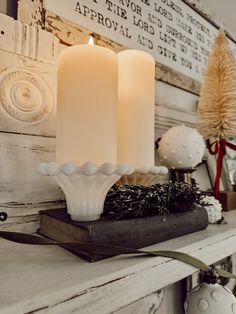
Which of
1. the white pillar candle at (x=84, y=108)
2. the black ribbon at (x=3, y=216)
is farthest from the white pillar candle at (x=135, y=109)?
the black ribbon at (x=3, y=216)

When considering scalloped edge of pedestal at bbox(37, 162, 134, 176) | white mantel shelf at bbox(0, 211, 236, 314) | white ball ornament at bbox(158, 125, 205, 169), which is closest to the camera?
white mantel shelf at bbox(0, 211, 236, 314)

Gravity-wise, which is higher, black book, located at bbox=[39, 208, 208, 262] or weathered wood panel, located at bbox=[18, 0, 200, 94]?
weathered wood panel, located at bbox=[18, 0, 200, 94]

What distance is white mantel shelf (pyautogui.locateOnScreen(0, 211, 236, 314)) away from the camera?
9.4 inches

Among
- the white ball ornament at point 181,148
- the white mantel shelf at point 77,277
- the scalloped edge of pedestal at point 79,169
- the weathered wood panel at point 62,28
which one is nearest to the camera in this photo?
the white mantel shelf at point 77,277

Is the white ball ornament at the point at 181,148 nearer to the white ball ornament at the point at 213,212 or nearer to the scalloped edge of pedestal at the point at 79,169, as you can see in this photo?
the white ball ornament at the point at 213,212

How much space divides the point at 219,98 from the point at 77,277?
53cm

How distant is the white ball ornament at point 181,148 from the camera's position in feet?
1.94

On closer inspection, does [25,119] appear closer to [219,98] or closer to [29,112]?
[29,112]

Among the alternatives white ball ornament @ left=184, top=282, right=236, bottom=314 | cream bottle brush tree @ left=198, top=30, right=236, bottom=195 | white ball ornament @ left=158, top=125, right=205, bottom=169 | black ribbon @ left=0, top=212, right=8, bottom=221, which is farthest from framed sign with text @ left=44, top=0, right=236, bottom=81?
white ball ornament @ left=184, top=282, right=236, bottom=314

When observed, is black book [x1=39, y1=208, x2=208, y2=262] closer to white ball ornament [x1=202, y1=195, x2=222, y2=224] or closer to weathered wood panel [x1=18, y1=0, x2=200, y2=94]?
white ball ornament [x1=202, y1=195, x2=222, y2=224]

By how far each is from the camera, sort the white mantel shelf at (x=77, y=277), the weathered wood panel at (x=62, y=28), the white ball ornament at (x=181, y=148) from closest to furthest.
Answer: the white mantel shelf at (x=77, y=277), the weathered wood panel at (x=62, y=28), the white ball ornament at (x=181, y=148)

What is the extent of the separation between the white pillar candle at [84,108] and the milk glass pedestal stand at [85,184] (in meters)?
0.03

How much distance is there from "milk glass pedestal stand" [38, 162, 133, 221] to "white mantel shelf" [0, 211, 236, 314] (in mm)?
56

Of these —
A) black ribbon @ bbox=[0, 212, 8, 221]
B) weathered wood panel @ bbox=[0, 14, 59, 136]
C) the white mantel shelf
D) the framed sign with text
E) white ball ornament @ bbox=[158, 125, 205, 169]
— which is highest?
the framed sign with text
